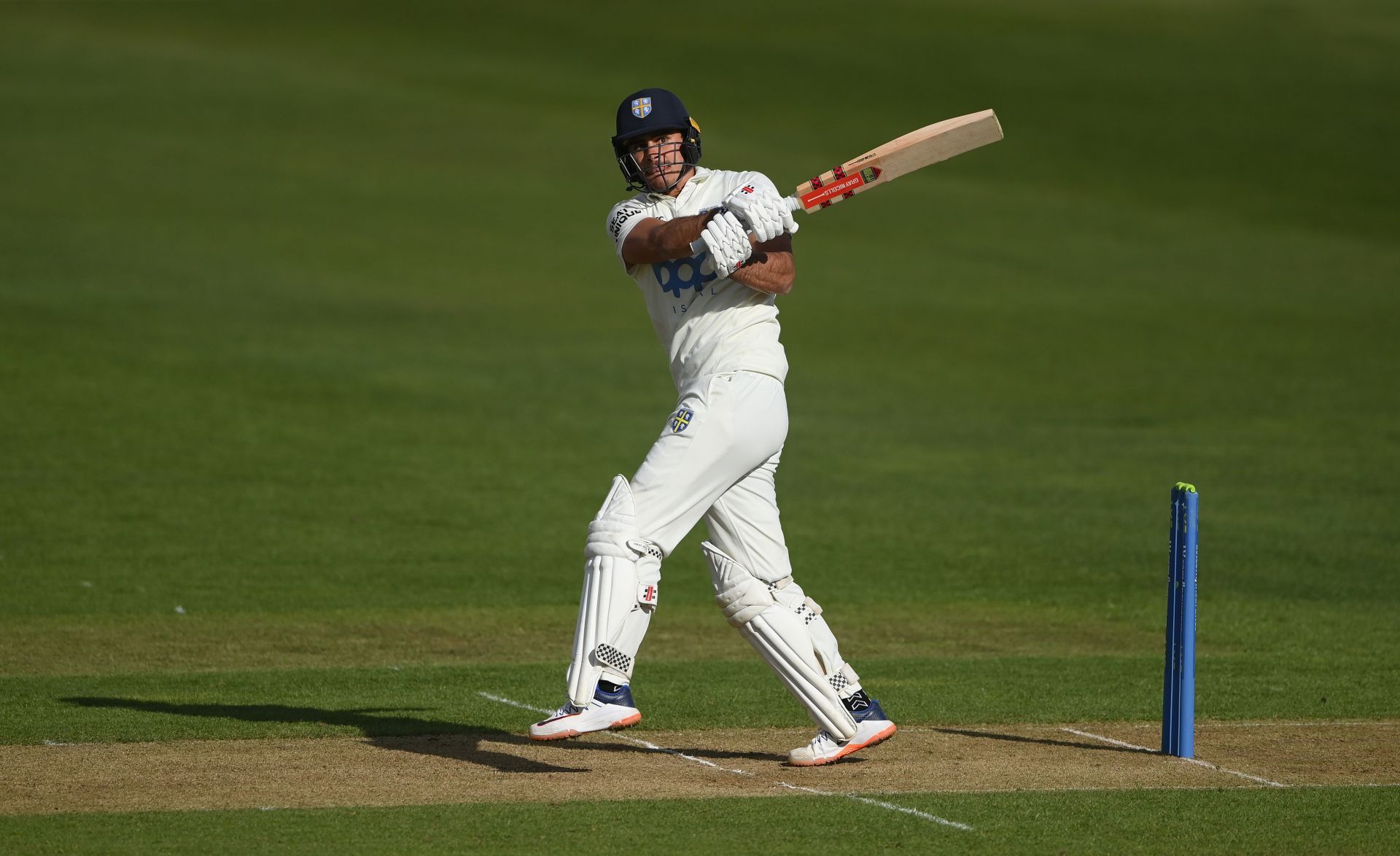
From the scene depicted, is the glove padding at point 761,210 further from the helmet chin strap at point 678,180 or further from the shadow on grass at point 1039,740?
the shadow on grass at point 1039,740

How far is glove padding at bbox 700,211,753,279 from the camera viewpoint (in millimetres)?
6273

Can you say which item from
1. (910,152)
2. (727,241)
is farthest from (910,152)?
(727,241)

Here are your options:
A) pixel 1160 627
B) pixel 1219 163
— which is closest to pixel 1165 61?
pixel 1219 163

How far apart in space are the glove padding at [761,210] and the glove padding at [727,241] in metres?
0.04

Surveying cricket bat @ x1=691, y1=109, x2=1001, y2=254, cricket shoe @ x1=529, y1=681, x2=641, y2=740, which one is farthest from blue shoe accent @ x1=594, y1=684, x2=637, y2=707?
cricket bat @ x1=691, y1=109, x2=1001, y2=254

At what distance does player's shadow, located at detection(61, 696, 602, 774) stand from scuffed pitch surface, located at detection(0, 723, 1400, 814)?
0.02m

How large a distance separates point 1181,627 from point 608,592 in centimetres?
239

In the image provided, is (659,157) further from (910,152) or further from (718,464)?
(718,464)

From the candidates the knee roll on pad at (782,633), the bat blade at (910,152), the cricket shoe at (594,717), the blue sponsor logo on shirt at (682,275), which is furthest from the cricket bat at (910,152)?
the cricket shoe at (594,717)

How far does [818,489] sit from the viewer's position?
1599 cm

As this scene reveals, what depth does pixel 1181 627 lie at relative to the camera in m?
6.94

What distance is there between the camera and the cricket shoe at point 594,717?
6359 mm

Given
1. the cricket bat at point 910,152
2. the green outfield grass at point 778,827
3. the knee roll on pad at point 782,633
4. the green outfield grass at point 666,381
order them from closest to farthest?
the green outfield grass at point 778,827 < the knee roll on pad at point 782,633 < the cricket bat at point 910,152 < the green outfield grass at point 666,381

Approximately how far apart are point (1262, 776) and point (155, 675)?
565cm
